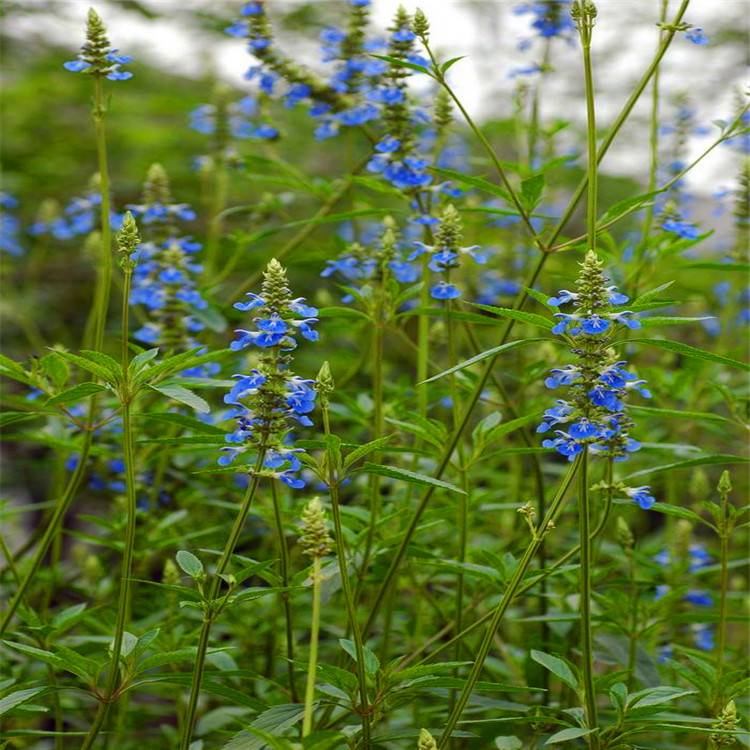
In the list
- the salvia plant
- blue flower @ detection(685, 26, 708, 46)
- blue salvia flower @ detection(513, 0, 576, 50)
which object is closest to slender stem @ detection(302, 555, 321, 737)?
the salvia plant

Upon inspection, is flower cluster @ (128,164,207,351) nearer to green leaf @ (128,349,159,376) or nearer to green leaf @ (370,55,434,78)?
green leaf @ (128,349,159,376)

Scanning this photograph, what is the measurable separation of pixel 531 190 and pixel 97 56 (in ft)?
3.95

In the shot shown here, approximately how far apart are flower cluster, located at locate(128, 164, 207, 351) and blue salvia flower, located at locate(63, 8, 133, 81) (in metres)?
0.74

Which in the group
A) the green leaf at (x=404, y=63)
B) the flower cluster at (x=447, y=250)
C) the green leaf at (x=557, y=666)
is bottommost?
the green leaf at (x=557, y=666)

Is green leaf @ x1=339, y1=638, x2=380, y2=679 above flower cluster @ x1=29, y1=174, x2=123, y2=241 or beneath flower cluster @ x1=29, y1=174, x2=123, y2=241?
beneath

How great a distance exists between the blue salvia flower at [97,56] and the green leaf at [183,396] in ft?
3.10

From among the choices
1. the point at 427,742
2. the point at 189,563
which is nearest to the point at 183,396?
the point at 189,563

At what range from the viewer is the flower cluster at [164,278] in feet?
11.1

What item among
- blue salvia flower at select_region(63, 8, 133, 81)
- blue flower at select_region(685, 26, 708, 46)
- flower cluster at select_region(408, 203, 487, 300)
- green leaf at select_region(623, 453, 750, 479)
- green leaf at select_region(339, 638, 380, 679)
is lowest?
green leaf at select_region(339, 638, 380, 679)

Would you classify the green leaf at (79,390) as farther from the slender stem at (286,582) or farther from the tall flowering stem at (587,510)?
the tall flowering stem at (587,510)

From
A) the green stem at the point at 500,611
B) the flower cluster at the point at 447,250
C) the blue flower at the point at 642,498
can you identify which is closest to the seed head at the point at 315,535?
the green stem at the point at 500,611

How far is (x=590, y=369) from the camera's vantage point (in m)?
2.19

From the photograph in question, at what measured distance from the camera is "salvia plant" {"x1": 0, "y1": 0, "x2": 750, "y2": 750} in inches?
86.9

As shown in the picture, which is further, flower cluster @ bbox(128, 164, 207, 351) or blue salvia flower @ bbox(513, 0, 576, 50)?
blue salvia flower @ bbox(513, 0, 576, 50)
